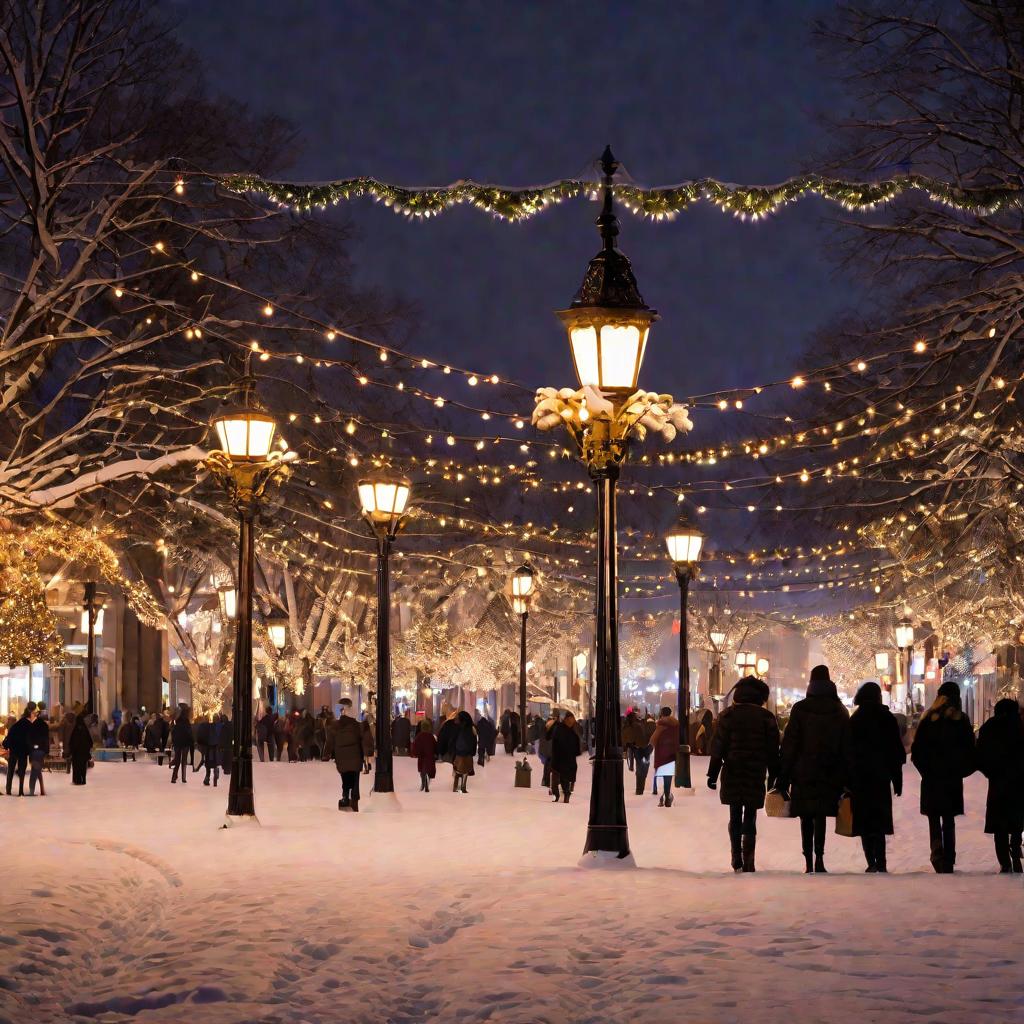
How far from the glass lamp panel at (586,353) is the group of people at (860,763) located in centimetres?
291

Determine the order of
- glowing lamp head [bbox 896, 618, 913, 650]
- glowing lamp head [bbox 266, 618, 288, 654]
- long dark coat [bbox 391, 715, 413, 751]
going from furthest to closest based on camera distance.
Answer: glowing lamp head [bbox 896, 618, 913, 650] < glowing lamp head [bbox 266, 618, 288, 654] < long dark coat [bbox 391, 715, 413, 751]

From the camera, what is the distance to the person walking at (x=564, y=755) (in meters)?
27.0

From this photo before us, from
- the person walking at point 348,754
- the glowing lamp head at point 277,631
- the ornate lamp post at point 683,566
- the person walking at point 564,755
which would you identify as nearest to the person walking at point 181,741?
the person walking at point 564,755

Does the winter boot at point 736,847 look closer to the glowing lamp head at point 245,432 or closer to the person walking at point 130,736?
the glowing lamp head at point 245,432

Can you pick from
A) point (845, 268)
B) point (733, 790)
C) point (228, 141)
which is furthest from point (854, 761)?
point (228, 141)

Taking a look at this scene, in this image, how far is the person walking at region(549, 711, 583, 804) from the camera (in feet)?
88.7

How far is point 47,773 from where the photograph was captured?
38531 millimetres

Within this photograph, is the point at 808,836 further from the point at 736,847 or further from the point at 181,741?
the point at 181,741

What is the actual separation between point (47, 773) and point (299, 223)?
15288 millimetres

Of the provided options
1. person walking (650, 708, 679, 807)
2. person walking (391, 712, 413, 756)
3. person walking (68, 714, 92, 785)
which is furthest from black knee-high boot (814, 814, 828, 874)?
person walking (391, 712, 413, 756)

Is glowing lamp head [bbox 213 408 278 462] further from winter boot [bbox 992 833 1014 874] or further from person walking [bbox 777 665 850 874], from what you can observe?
winter boot [bbox 992 833 1014 874]

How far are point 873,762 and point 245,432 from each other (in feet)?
30.2

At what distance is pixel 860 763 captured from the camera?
560 inches

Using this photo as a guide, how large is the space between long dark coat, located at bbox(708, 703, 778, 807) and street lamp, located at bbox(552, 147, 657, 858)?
3.07 ft
